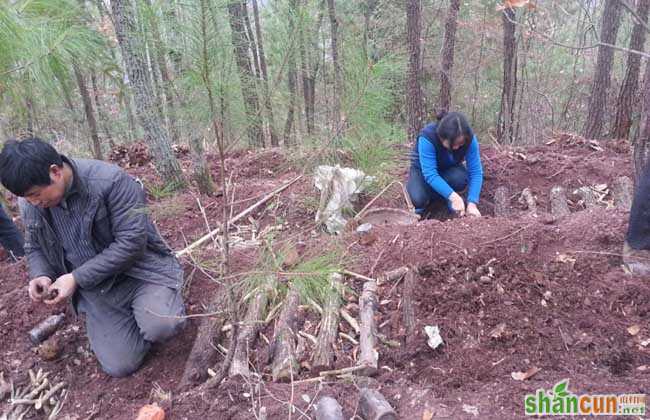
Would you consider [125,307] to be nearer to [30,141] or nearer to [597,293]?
[30,141]

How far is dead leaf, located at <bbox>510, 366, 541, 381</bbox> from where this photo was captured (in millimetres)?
1827

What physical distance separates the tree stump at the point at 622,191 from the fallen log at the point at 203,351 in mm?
3316

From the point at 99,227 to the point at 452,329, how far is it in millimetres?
1867

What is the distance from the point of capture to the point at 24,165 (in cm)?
181

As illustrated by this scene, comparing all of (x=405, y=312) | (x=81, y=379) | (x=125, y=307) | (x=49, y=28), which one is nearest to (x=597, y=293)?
(x=405, y=312)

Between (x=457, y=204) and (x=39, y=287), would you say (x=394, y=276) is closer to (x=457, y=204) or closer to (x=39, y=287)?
(x=457, y=204)

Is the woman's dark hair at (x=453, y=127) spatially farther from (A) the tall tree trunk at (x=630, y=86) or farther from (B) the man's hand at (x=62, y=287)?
(A) the tall tree trunk at (x=630, y=86)

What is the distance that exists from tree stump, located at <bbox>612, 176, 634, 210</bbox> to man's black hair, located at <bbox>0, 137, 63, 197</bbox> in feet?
13.2

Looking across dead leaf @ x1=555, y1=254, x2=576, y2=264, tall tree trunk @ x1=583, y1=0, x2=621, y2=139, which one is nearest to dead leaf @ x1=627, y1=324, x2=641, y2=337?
dead leaf @ x1=555, y1=254, x2=576, y2=264

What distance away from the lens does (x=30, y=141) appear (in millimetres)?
1874

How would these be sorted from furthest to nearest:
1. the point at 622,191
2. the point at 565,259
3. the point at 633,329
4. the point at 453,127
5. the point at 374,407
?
the point at 622,191 < the point at 453,127 < the point at 565,259 < the point at 633,329 < the point at 374,407

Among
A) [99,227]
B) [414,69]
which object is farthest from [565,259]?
[414,69]

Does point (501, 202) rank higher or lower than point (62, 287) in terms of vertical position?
lower

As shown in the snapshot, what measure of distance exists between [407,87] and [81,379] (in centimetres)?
472
